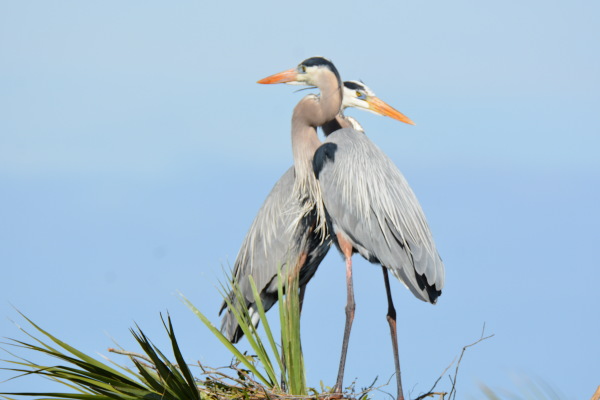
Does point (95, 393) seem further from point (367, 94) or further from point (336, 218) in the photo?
point (367, 94)

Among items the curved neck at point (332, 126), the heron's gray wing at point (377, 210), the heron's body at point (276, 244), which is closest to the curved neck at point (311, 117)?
the heron's gray wing at point (377, 210)

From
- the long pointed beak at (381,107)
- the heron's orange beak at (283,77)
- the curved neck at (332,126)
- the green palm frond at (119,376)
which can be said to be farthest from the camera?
the long pointed beak at (381,107)

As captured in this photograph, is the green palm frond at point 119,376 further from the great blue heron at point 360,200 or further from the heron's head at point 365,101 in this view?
the heron's head at point 365,101

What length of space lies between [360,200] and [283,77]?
4.24 feet

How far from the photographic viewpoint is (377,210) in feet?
17.1

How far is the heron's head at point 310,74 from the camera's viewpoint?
19.0ft

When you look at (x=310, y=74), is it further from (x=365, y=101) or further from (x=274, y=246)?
(x=274, y=246)

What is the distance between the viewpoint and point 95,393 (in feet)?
11.6

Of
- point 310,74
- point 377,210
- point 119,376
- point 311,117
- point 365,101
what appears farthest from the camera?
point 365,101

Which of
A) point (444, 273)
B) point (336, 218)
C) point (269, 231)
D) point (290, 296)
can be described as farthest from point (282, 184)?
point (290, 296)

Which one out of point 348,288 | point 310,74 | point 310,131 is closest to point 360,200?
point 348,288

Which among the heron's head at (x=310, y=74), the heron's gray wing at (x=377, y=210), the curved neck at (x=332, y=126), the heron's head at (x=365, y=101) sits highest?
the heron's head at (x=310, y=74)

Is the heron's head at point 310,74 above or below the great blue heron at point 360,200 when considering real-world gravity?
above

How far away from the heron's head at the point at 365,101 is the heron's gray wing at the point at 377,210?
3.73ft
